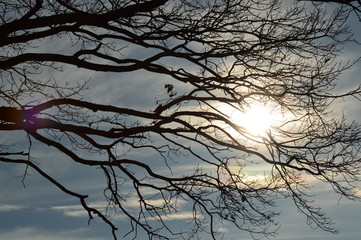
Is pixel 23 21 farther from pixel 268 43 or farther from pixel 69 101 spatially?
pixel 268 43

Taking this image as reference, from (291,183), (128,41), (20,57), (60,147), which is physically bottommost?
(291,183)

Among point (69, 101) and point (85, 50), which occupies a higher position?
point (85, 50)

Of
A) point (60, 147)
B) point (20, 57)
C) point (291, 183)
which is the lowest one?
point (291, 183)

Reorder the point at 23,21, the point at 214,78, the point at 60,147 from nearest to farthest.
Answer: the point at 23,21, the point at 60,147, the point at 214,78

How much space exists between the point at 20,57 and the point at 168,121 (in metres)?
2.76

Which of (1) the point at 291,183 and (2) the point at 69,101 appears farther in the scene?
(1) the point at 291,183

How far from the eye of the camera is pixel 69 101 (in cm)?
823

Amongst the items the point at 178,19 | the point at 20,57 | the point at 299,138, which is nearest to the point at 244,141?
the point at 299,138

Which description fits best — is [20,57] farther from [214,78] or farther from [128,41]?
[214,78]

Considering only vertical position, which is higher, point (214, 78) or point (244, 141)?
point (214, 78)

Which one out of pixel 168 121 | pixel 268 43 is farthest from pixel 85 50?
pixel 268 43

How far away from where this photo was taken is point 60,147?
865 cm

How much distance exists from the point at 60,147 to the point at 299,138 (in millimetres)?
4287

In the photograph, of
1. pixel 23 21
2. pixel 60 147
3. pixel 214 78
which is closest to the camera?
pixel 23 21
